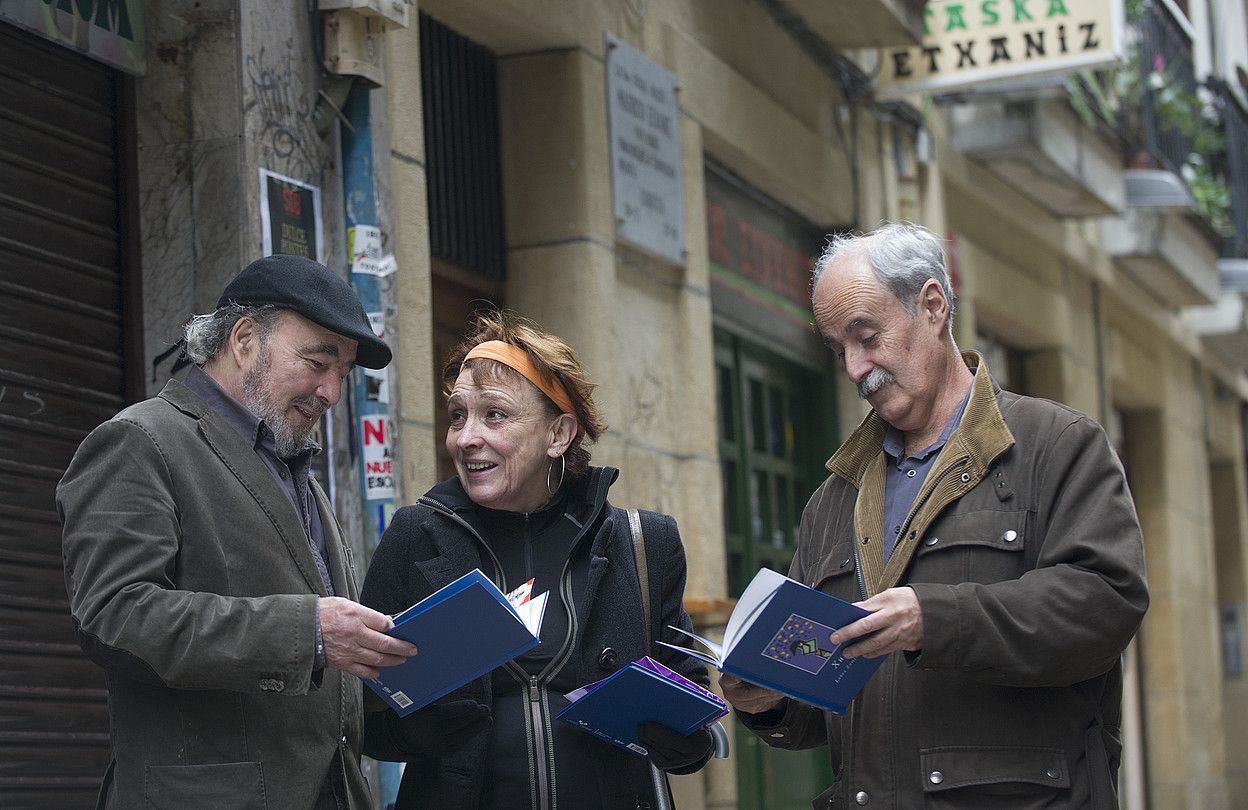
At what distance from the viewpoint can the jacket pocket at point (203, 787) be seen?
334cm

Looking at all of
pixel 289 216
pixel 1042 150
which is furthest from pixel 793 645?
pixel 1042 150

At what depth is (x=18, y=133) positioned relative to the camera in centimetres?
499

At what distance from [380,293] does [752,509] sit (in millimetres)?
4443

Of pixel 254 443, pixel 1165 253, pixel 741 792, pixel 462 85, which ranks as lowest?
pixel 741 792

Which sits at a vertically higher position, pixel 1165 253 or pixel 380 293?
pixel 1165 253

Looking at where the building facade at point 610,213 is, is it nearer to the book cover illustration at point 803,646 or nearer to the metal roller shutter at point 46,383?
the metal roller shutter at point 46,383

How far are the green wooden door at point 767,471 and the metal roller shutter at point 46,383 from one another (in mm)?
4416

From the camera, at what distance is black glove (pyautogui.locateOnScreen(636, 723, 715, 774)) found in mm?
3875

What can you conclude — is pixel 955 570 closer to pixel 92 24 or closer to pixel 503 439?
pixel 503 439

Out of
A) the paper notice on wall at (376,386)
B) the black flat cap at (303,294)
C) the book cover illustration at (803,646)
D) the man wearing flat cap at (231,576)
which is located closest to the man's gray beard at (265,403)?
the man wearing flat cap at (231,576)

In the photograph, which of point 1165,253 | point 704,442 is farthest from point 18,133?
point 1165,253

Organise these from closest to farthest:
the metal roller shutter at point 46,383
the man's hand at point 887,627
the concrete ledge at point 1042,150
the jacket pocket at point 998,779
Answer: the man's hand at point 887,627, the jacket pocket at point 998,779, the metal roller shutter at point 46,383, the concrete ledge at point 1042,150

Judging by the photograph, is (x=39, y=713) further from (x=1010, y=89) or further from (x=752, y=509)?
(x=1010, y=89)

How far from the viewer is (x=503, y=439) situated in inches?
159
